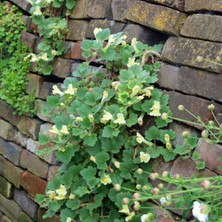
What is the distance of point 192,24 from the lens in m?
1.87

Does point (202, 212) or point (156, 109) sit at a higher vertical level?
point (156, 109)

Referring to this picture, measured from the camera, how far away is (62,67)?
8.03 ft

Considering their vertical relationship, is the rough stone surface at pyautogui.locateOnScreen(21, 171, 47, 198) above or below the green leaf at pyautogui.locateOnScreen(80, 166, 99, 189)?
below

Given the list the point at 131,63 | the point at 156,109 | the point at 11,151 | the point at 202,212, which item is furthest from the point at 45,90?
the point at 202,212

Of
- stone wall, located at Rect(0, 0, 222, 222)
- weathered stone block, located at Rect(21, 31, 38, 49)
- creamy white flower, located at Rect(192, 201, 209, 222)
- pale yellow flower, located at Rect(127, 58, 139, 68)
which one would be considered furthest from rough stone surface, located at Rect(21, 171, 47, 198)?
creamy white flower, located at Rect(192, 201, 209, 222)

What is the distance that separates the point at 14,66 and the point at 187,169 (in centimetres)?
129

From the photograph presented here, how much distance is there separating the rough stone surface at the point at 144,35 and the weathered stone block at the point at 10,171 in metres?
1.03

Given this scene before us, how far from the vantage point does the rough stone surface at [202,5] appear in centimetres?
180

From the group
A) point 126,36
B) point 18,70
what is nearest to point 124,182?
point 126,36

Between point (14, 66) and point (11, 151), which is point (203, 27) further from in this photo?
point (11, 151)

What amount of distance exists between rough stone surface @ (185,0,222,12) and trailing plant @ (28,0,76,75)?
2.44 ft

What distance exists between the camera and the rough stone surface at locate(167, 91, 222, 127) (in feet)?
5.84

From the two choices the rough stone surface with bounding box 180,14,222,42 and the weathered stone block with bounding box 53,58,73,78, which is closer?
the rough stone surface with bounding box 180,14,222,42

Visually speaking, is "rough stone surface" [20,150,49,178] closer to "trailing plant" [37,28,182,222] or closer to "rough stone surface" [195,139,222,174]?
"trailing plant" [37,28,182,222]
